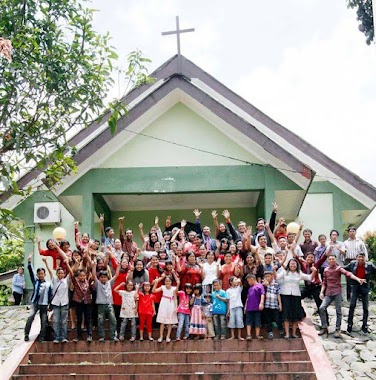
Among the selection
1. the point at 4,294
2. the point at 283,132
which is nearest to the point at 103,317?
the point at 283,132

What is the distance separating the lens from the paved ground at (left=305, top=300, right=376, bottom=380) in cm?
1023

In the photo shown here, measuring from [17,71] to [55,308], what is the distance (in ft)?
16.2

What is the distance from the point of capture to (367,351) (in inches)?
431

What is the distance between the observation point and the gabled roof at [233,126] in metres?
15.4

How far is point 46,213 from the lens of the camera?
16.9 m

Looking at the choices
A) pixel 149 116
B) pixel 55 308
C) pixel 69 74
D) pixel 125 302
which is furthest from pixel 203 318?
pixel 149 116

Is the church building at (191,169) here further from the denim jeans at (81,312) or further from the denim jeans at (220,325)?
the denim jeans at (220,325)

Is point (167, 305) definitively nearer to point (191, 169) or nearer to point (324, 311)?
point (324, 311)

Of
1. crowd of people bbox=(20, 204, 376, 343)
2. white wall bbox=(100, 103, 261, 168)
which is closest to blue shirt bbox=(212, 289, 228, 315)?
crowd of people bbox=(20, 204, 376, 343)

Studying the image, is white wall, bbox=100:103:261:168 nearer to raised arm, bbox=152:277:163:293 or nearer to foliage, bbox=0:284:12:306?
raised arm, bbox=152:277:163:293

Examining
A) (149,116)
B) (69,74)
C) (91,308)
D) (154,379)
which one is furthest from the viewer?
(149,116)

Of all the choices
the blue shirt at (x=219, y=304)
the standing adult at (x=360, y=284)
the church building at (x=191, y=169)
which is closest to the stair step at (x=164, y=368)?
the blue shirt at (x=219, y=304)

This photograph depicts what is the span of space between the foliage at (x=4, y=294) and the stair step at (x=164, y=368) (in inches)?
360

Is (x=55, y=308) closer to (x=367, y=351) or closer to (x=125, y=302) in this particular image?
(x=125, y=302)
